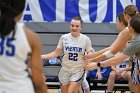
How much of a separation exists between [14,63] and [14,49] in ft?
0.29

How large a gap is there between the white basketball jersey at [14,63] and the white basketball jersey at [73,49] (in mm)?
4611

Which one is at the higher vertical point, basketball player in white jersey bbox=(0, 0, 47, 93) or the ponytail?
the ponytail

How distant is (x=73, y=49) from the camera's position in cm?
726

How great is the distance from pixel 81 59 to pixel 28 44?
15.3 feet

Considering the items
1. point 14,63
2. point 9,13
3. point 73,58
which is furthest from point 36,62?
point 73,58

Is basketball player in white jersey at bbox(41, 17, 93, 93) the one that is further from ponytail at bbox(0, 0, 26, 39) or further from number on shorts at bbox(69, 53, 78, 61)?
ponytail at bbox(0, 0, 26, 39)

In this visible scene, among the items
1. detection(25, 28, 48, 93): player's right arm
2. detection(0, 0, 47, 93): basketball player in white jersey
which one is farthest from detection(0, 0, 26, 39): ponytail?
detection(25, 28, 48, 93): player's right arm

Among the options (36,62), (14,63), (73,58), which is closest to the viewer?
(14,63)

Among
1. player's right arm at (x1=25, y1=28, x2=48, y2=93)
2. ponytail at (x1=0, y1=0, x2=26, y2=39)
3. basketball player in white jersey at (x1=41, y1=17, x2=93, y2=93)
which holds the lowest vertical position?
basketball player in white jersey at (x1=41, y1=17, x2=93, y2=93)

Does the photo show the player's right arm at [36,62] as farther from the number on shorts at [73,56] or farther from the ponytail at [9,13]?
the number on shorts at [73,56]

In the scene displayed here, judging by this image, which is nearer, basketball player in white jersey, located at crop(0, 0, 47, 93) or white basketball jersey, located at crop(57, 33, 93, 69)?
basketball player in white jersey, located at crop(0, 0, 47, 93)

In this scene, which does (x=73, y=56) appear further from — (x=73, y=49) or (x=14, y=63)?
(x=14, y=63)

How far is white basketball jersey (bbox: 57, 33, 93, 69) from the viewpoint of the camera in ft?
23.6

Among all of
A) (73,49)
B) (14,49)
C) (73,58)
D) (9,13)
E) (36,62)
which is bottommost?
(73,58)
